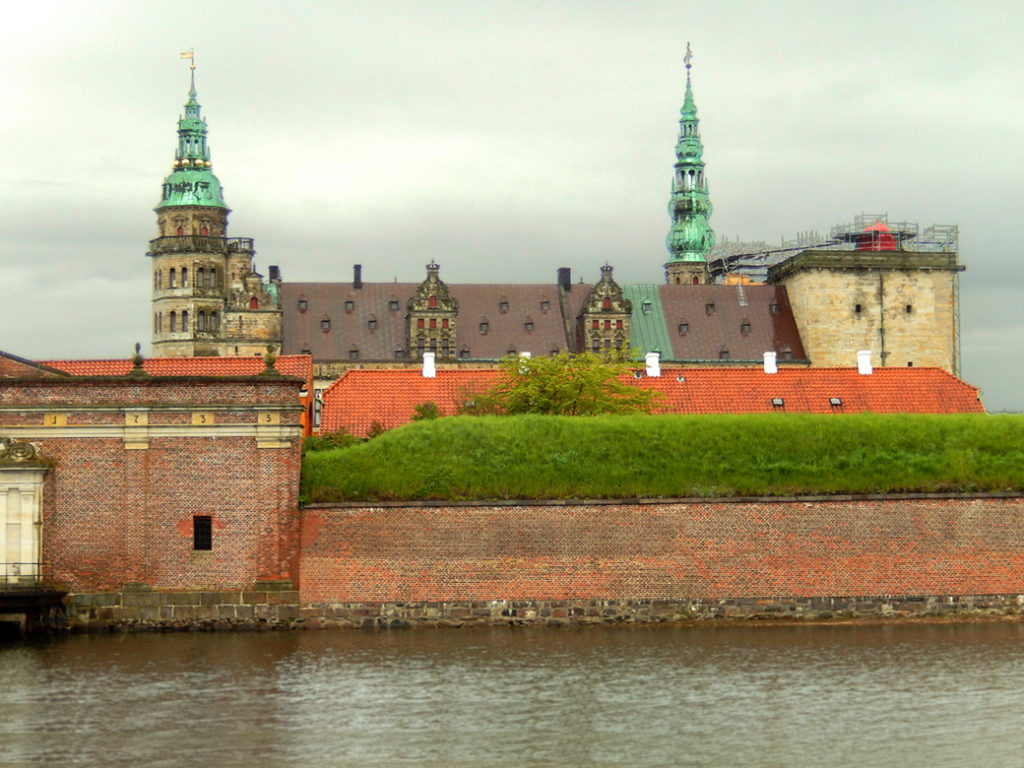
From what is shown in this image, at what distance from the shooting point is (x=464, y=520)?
39344mm

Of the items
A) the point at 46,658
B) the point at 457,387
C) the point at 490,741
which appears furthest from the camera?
the point at 457,387

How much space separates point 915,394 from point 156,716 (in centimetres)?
3472

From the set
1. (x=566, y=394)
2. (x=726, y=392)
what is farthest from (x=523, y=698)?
(x=726, y=392)

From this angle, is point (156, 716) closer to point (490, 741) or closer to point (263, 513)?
point (490, 741)

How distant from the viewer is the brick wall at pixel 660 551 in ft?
128

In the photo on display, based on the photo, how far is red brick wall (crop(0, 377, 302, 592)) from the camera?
38750mm

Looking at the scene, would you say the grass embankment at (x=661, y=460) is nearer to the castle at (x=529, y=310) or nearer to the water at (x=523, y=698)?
the water at (x=523, y=698)

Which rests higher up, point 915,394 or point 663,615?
point 915,394

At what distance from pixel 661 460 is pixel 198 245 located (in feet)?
200

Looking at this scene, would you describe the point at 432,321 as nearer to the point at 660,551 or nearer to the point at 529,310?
the point at 529,310

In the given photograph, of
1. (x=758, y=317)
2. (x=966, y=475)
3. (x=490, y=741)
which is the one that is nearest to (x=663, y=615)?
(x=966, y=475)

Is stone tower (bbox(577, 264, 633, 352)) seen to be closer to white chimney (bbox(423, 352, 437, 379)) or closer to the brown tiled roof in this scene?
the brown tiled roof

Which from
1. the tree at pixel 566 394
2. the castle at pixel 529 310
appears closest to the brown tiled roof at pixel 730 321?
the castle at pixel 529 310

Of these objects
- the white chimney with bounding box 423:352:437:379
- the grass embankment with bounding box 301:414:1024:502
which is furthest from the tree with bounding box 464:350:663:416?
the grass embankment with bounding box 301:414:1024:502
